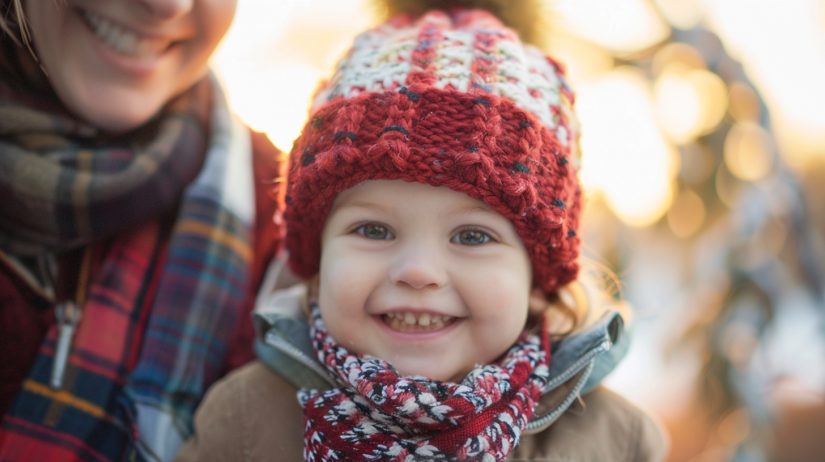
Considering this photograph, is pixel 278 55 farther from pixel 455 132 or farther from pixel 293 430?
pixel 293 430

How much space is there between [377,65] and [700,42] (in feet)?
4.31

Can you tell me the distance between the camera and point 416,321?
3.76 feet

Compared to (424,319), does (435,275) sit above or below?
above

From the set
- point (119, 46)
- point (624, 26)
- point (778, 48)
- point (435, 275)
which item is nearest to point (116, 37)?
point (119, 46)

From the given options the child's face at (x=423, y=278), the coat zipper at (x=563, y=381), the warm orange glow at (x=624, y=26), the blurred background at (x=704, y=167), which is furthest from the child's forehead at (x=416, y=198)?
the warm orange glow at (x=624, y=26)

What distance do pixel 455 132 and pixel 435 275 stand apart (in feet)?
0.90

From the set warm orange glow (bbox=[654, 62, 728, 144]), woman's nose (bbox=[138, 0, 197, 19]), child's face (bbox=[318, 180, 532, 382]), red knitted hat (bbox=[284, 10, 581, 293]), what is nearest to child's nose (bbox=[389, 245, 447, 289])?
child's face (bbox=[318, 180, 532, 382])

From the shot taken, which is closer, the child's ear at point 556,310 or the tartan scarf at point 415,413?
the tartan scarf at point 415,413

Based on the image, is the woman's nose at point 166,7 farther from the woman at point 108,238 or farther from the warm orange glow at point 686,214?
the warm orange glow at point 686,214

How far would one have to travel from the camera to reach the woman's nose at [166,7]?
1248mm

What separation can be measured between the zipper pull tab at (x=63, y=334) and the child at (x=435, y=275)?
1.06 feet

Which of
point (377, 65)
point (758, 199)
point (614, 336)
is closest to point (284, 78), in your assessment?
point (377, 65)

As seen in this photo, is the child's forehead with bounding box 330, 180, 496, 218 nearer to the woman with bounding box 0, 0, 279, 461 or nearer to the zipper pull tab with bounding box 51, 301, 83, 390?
the woman with bounding box 0, 0, 279, 461

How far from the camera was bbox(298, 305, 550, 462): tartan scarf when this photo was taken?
3.31 ft
